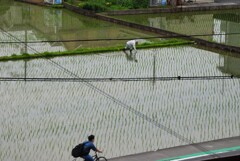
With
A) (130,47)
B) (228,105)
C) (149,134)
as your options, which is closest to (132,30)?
(130,47)

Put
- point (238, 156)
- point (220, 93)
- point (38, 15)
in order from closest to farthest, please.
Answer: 1. point (238, 156)
2. point (220, 93)
3. point (38, 15)

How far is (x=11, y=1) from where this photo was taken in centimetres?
2969

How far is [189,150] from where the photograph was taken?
890 cm

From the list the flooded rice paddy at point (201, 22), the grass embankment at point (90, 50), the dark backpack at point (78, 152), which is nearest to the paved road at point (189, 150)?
the dark backpack at point (78, 152)

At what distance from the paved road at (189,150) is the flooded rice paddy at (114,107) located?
0.49 metres

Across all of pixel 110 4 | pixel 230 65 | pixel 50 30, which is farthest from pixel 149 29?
pixel 110 4

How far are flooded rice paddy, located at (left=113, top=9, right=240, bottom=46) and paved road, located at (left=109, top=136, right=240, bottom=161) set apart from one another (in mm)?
9581

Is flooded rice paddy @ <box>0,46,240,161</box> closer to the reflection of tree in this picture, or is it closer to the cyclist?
the reflection of tree

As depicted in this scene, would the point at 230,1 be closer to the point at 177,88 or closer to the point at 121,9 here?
the point at 121,9

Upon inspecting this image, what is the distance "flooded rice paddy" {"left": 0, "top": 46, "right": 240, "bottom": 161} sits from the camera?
9.63 m

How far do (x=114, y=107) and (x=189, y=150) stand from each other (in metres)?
3.15

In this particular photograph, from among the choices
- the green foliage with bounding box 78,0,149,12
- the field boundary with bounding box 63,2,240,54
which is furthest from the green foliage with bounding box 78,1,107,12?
the field boundary with bounding box 63,2,240,54

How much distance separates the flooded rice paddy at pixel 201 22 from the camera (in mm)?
19384

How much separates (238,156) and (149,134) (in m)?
2.08
